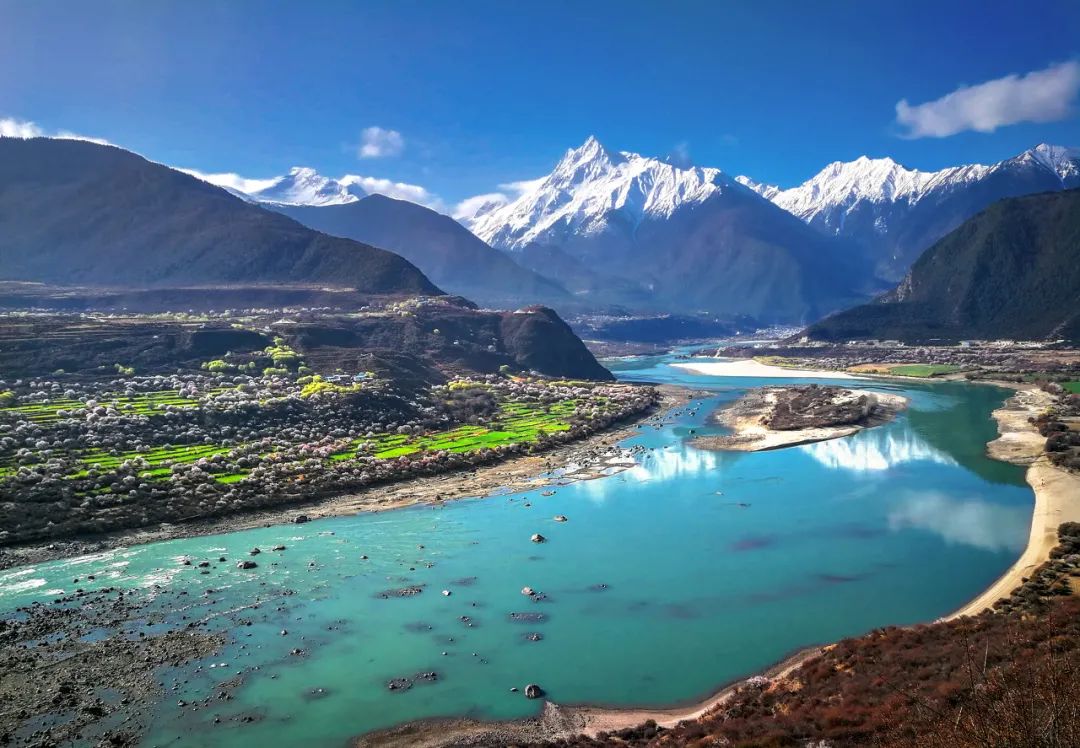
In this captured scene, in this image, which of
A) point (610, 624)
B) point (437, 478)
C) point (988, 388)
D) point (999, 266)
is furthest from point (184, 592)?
point (999, 266)

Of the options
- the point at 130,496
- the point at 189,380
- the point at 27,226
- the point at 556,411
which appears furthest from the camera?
the point at 27,226

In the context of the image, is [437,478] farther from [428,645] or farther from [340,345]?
[340,345]

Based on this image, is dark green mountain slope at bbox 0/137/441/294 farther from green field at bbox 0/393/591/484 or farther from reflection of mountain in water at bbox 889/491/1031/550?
reflection of mountain in water at bbox 889/491/1031/550

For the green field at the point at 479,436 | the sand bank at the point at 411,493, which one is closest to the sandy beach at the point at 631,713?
the sand bank at the point at 411,493

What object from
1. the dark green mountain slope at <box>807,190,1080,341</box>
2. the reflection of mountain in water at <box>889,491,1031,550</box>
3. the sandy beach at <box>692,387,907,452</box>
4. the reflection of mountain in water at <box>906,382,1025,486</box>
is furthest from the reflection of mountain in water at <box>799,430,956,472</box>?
the dark green mountain slope at <box>807,190,1080,341</box>

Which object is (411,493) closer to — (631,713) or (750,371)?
(631,713)

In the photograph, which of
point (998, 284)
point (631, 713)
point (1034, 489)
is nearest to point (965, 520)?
point (1034, 489)
